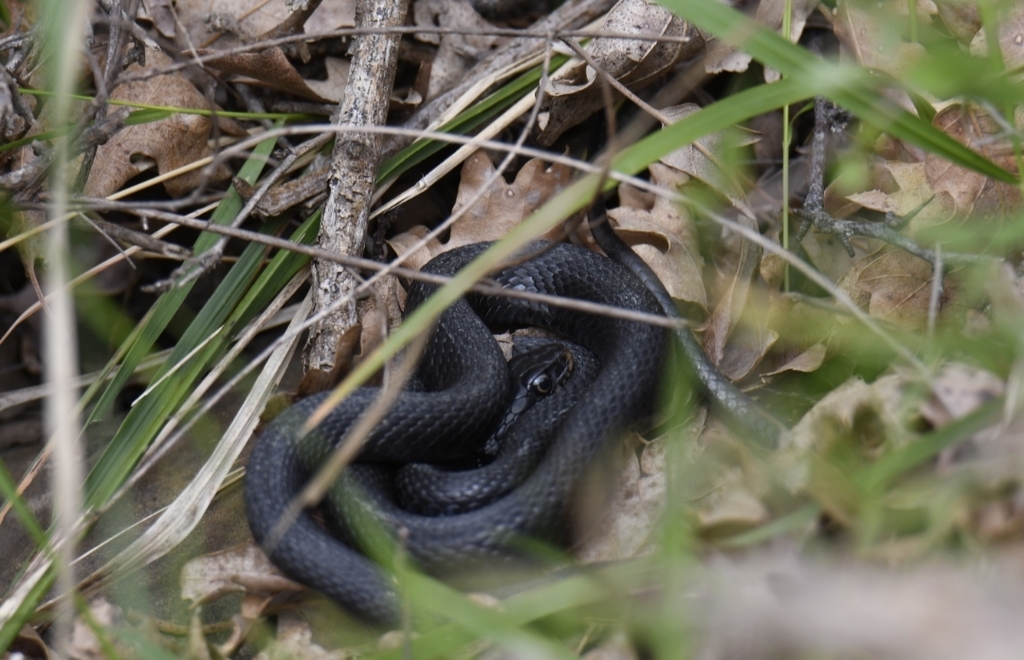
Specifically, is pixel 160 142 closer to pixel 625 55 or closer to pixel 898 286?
pixel 625 55

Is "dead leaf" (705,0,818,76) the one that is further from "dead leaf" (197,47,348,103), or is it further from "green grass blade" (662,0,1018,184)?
"dead leaf" (197,47,348,103)

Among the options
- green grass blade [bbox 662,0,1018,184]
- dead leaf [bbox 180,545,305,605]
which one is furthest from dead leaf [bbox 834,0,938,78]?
dead leaf [bbox 180,545,305,605]

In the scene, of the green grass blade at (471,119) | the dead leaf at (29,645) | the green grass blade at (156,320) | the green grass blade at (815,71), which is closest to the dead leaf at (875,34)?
the green grass blade at (815,71)

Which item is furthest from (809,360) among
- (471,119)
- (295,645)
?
(295,645)

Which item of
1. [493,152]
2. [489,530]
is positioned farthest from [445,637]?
[493,152]

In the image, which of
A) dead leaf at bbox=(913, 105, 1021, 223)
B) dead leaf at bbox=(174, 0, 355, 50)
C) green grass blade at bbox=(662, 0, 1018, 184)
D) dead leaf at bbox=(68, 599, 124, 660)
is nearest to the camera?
green grass blade at bbox=(662, 0, 1018, 184)

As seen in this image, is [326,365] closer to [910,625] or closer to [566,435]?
[566,435]
